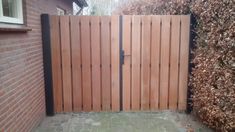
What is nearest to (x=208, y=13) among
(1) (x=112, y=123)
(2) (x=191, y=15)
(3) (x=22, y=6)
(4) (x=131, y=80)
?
(2) (x=191, y=15)

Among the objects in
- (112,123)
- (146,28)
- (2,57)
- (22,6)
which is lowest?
(112,123)

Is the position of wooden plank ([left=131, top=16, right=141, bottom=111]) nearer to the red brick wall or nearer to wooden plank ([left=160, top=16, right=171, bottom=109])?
wooden plank ([left=160, top=16, right=171, bottom=109])

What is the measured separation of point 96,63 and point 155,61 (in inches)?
43.5

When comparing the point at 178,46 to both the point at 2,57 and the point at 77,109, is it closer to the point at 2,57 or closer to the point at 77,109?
the point at 77,109

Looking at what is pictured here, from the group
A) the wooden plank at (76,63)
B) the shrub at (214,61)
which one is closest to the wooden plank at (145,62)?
the shrub at (214,61)

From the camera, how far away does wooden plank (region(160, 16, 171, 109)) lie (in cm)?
405

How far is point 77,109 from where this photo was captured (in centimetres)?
425

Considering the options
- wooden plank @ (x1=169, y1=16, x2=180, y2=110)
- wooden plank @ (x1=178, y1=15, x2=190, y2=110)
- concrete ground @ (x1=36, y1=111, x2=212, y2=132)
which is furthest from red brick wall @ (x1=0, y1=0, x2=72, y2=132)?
wooden plank @ (x1=178, y1=15, x2=190, y2=110)

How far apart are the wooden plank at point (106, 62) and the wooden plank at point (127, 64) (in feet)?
0.95

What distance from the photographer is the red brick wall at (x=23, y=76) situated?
102 inches

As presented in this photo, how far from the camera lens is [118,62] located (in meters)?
4.12

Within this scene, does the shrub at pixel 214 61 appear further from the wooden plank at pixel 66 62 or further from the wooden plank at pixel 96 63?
the wooden plank at pixel 66 62

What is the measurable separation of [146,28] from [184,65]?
3.32 feet

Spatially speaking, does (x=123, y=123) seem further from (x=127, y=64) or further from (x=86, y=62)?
(x=86, y=62)
